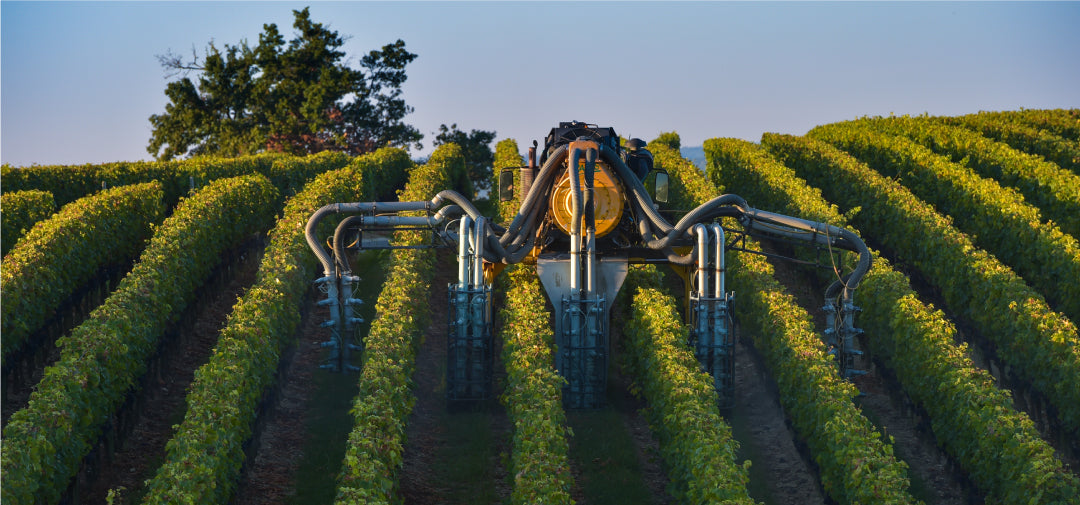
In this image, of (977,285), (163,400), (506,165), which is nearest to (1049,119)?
(506,165)

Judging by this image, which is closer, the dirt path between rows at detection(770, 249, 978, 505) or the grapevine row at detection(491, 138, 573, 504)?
the grapevine row at detection(491, 138, 573, 504)

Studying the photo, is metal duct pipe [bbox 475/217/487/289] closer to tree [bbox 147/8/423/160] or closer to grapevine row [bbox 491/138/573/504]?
grapevine row [bbox 491/138/573/504]

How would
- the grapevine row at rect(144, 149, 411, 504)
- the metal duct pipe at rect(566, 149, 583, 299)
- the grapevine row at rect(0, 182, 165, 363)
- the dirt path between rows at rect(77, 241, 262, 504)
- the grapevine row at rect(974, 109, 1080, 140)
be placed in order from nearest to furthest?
the grapevine row at rect(144, 149, 411, 504) → the dirt path between rows at rect(77, 241, 262, 504) → the metal duct pipe at rect(566, 149, 583, 299) → the grapevine row at rect(0, 182, 165, 363) → the grapevine row at rect(974, 109, 1080, 140)

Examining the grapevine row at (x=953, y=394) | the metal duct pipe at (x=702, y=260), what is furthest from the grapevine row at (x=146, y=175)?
the metal duct pipe at (x=702, y=260)

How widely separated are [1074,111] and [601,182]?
160ft

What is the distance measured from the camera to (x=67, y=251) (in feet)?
95.8

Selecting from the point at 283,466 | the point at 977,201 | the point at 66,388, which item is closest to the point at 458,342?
the point at 283,466

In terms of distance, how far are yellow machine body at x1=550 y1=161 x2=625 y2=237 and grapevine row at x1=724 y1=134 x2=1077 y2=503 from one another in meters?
7.57

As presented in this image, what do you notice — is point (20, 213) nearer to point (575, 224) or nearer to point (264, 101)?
point (575, 224)

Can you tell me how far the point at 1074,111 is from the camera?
63.1m

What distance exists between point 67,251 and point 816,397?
2053 cm

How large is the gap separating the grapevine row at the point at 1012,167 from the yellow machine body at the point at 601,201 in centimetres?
2076

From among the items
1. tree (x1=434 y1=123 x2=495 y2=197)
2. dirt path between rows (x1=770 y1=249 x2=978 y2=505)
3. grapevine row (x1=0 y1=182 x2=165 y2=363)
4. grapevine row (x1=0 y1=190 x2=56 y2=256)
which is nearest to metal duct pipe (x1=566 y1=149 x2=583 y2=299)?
dirt path between rows (x1=770 y1=249 x2=978 y2=505)

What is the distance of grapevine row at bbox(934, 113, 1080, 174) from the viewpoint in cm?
4834
